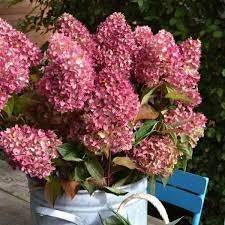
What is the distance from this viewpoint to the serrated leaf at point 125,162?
3.12 feet

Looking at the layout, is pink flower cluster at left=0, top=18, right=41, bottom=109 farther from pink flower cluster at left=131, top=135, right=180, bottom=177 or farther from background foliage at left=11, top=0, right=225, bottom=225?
background foliage at left=11, top=0, right=225, bottom=225

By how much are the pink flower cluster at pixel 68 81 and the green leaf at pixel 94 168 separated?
97mm

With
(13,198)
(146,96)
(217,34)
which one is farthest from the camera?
(217,34)

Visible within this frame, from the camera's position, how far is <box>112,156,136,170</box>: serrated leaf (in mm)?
952

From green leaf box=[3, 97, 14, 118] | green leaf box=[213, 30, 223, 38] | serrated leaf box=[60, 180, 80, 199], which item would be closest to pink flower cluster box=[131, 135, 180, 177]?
serrated leaf box=[60, 180, 80, 199]

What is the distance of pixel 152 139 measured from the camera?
0.98 metres

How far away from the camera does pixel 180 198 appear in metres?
1.59

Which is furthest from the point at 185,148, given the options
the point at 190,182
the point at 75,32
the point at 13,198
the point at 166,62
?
the point at 13,198

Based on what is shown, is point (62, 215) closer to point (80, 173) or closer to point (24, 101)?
point (80, 173)

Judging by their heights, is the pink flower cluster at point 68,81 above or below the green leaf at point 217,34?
above

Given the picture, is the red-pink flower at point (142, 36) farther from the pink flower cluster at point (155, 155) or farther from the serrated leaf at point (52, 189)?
the serrated leaf at point (52, 189)

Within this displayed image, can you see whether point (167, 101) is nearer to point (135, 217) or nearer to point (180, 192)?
point (135, 217)

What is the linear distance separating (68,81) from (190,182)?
78 cm

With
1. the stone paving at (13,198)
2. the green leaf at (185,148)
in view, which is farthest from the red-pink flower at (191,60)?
the stone paving at (13,198)
